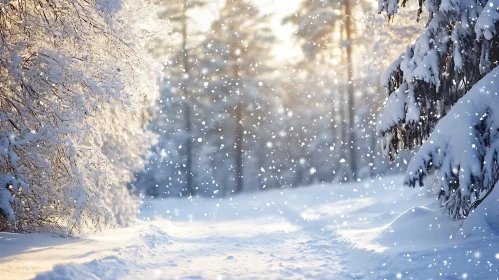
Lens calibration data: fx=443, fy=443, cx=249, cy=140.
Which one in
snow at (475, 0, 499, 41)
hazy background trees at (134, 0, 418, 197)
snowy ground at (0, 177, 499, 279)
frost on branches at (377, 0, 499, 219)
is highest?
hazy background trees at (134, 0, 418, 197)

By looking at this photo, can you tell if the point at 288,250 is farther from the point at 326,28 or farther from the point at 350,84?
the point at 326,28

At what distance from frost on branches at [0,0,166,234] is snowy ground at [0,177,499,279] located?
0.85m

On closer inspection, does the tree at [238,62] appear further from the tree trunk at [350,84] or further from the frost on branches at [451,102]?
the frost on branches at [451,102]

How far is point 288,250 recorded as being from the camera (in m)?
10.5

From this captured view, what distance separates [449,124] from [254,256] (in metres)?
5.00

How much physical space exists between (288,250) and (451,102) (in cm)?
488

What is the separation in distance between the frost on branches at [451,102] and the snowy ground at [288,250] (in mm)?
962

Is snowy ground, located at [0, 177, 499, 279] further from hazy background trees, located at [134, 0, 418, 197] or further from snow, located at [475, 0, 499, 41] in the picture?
hazy background trees, located at [134, 0, 418, 197]

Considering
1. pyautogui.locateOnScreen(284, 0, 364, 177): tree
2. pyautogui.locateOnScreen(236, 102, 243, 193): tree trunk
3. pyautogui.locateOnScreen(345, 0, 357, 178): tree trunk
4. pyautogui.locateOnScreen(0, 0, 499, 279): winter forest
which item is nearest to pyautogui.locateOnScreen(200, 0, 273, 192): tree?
pyautogui.locateOnScreen(236, 102, 243, 193): tree trunk

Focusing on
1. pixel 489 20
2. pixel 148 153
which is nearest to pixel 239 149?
pixel 148 153

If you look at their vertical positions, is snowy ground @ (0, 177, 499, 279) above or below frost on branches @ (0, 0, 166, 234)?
below

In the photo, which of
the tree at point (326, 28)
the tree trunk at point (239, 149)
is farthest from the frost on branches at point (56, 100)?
the tree trunk at point (239, 149)

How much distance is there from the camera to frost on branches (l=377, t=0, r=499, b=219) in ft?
23.2

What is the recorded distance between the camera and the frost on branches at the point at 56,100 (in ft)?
29.1
